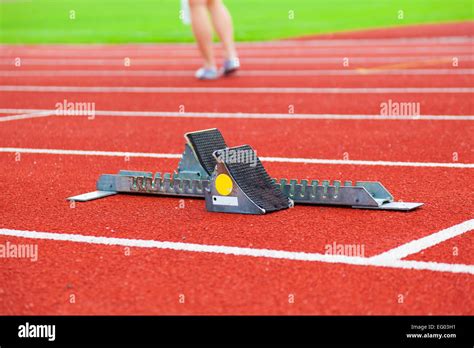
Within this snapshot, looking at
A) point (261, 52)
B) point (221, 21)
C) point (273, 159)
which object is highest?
point (261, 52)

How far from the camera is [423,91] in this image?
11.6m

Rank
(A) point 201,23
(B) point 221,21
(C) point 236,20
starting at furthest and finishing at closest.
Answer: (C) point 236,20
(B) point 221,21
(A) point 201,23

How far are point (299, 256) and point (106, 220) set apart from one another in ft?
4.37

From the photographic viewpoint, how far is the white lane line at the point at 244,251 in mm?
4523

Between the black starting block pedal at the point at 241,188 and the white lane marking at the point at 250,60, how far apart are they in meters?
9.38

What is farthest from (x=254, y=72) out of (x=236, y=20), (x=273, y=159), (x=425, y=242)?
(x=236, y=20)

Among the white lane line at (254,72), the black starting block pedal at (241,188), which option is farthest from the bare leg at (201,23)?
the black starting block pedal at (241,188)

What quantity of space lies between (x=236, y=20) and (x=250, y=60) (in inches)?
557

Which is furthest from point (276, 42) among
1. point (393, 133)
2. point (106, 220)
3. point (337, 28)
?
point (106, 220)

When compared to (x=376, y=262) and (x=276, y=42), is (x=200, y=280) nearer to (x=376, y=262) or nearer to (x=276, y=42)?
(x=376, y=262)

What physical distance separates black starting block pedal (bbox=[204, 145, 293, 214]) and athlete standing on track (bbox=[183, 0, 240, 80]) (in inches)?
277

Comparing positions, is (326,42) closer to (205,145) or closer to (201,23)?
(201,23)

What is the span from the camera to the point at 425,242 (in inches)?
194

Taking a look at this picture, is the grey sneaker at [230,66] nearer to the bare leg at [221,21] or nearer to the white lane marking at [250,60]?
the bare leg at [221,21]
